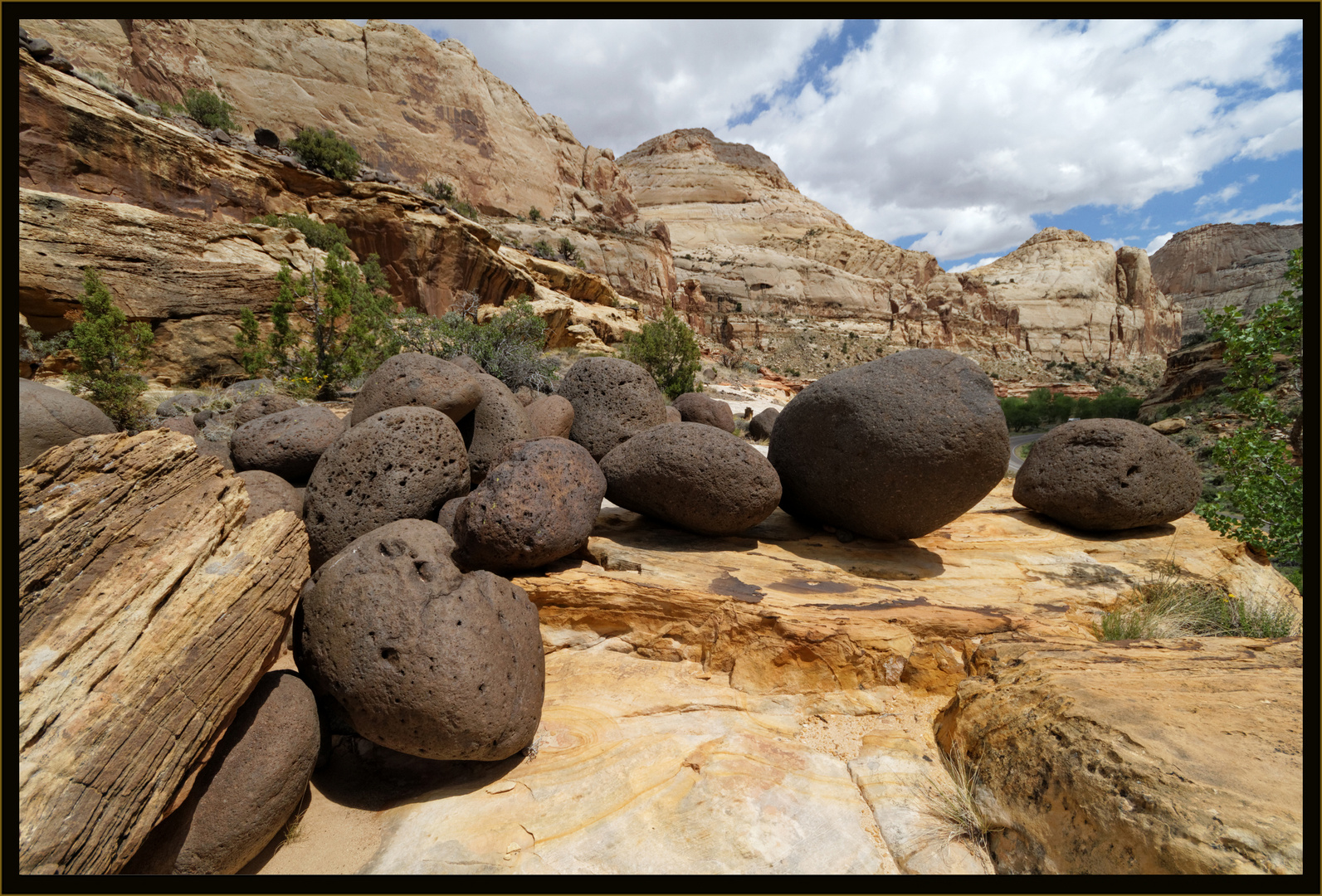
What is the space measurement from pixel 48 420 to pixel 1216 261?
16061 centimetres

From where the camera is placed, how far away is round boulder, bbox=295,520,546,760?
2.75 meters

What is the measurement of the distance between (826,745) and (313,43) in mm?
45179

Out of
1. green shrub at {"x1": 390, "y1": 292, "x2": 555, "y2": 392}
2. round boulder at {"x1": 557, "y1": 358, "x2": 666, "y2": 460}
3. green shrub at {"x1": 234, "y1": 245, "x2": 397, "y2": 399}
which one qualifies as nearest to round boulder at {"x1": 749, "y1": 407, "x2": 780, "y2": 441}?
green shrub at {"x1": 390, "y1": 292, "x2": 555, "y2": 392}

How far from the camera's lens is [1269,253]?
9788 centimetres

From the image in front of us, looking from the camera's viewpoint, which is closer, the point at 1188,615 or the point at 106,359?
the point at 1188,615

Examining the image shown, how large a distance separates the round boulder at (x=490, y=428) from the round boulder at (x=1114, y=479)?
578cm

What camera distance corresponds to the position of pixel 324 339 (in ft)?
39.5

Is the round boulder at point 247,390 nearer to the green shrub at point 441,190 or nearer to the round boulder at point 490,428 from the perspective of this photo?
the round boulder at point 490,428

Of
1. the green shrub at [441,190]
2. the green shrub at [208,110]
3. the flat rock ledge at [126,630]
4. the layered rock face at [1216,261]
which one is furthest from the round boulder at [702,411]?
the layered rock face at [1216,261]

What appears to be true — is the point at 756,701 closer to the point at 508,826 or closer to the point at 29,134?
the point at 508,826

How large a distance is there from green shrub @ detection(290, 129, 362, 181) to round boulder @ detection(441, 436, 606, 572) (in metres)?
23.3

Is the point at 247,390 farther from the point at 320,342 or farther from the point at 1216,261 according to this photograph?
the point at 1216,261

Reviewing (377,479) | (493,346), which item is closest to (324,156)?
(493,346)

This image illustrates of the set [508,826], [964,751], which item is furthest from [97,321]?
[964,751]
